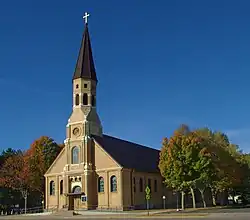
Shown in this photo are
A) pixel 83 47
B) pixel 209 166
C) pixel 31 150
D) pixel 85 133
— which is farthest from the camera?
pixel 31 150

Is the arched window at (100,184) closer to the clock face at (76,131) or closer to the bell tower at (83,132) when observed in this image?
the bell tower at (83,132)

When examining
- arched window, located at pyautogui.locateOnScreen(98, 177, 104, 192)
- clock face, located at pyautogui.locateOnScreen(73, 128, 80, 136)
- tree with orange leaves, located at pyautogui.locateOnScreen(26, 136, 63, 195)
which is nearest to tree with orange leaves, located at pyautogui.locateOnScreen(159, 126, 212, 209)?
arched window, located at pyautogui.locateOnScreen(98, 177, 104, 192)

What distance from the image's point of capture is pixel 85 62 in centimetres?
7650

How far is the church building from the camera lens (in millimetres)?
69000

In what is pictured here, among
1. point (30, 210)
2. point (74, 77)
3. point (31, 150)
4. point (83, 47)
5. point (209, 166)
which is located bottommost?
point (30, 210)

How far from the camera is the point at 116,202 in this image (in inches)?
2653

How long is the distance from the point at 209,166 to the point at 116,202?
14.8m

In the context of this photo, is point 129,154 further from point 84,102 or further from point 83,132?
point 84,102

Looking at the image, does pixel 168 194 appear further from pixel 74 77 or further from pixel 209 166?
pixel 74 77

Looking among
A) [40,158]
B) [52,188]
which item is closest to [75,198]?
[52,188]

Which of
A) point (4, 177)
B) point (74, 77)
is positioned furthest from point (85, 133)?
point (4, 177)

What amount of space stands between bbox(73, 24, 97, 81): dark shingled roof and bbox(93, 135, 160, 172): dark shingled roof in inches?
415

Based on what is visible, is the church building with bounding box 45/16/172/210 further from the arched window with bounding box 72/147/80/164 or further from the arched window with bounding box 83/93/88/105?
the arched window with bounding box 83/93/88/105

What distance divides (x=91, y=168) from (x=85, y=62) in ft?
59.7
